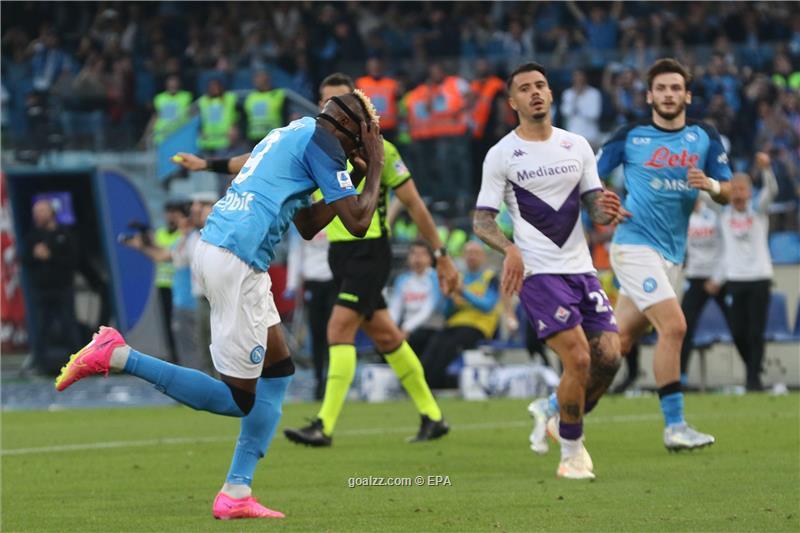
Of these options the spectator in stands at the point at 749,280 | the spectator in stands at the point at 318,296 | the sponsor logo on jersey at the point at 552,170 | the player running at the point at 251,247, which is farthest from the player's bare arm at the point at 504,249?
the spectator in stands at the point at 749,280

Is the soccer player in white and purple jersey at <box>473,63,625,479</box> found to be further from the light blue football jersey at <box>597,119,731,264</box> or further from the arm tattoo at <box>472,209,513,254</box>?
the light blue football jersey at <box>597,119,731,264</box>

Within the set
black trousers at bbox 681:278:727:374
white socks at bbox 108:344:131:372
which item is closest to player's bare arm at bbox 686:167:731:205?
white socks at bbox 108:344:131:372

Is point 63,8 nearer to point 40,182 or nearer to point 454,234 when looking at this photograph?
point 40,182

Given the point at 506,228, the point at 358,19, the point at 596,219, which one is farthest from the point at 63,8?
the point at 596,219

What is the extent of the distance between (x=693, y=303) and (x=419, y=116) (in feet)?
24.5

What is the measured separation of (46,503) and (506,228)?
12633mm

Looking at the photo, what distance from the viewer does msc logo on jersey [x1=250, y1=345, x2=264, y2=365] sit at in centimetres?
793

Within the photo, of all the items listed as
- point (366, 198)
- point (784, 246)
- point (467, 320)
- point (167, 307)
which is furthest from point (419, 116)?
point (366, 198)

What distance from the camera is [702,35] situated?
27.8 m

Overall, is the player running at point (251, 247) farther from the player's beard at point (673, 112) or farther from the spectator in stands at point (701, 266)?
the spectator in stands at point (701, 266)

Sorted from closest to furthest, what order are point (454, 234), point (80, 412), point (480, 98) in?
point (80, 412)
point (454, 234)
point (480, 98)

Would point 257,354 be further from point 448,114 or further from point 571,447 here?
point 448,114

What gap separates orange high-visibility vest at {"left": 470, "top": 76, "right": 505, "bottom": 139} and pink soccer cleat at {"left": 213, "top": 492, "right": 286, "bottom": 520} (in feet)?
55.3

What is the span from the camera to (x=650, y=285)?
440 inches
